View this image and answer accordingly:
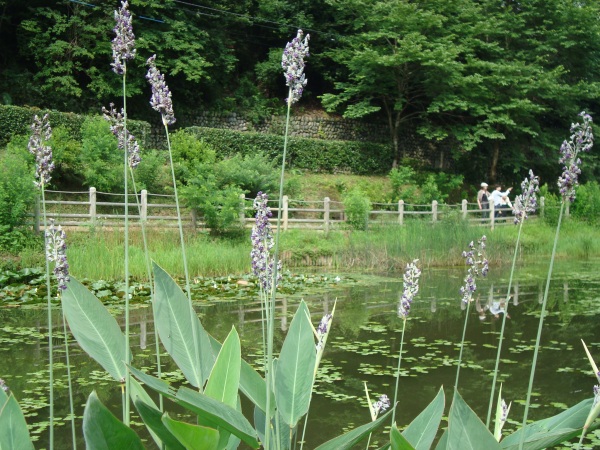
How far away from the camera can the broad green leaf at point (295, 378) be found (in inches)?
58.3

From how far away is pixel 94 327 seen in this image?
158cm

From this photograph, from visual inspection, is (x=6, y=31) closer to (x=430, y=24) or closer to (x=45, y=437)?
(x=430, y=24)

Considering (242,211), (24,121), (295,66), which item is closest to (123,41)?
(295,66)

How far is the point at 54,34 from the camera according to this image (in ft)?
64.8

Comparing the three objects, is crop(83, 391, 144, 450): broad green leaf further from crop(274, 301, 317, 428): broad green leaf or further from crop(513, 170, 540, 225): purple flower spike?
crop(513, 170, 540, 225): purple flower spike

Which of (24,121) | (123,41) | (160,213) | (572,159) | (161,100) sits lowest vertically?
(160,213)

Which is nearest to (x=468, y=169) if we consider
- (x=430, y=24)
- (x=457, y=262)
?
(x=430, y=24)

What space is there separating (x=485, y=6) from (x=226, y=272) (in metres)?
17.4

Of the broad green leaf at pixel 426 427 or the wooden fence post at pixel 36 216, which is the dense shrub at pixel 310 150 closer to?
the wooden fence post at pixel 36 216

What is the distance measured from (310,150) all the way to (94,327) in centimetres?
2059

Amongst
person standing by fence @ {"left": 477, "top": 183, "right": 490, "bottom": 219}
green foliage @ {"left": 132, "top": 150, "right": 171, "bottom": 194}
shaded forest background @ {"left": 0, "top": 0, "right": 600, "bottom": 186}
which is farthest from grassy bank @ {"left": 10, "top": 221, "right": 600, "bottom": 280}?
shaded forest background @ {"left": 0, "top": 0, "right": 600, "bottom": 186}

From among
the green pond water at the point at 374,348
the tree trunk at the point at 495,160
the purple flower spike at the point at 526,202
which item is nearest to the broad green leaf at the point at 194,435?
the purple flower spike at the point at 526,202

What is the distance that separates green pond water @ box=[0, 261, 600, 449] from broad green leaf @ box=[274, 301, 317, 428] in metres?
3.03

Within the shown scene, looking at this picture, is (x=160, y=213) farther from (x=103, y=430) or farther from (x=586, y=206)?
(x=103, y=430)
